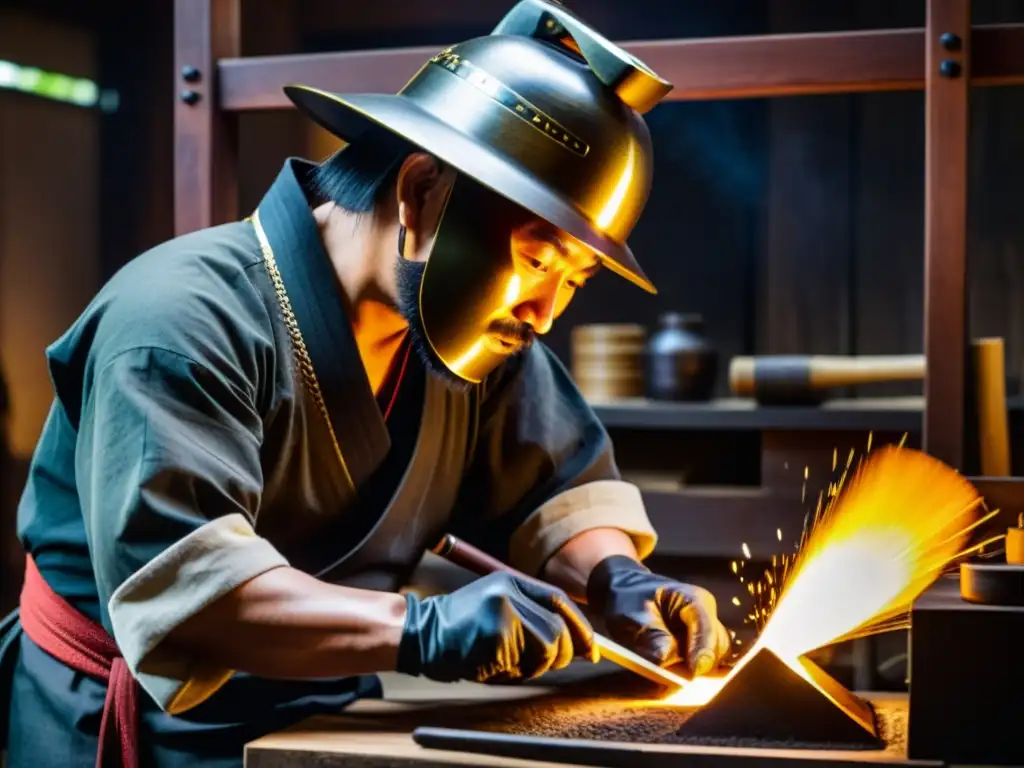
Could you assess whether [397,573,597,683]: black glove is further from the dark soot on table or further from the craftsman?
the dark soot on table

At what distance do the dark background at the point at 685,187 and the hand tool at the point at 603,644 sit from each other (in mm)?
1834

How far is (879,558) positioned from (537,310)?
2.35ft

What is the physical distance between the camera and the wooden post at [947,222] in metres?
2.32

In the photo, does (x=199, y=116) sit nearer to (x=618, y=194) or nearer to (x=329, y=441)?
(x=329, y=441)

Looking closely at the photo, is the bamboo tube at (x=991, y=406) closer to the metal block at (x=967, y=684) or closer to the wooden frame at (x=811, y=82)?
the wooden frame at (x=811, y=82)

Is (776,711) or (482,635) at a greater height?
(482,635)

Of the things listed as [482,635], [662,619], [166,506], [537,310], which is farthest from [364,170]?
[662,619]

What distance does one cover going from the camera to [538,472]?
253 centimetres

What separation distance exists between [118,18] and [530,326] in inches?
136

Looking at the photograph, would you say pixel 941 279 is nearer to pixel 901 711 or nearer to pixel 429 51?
pixel 901 711

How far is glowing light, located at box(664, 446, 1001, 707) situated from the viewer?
2.08 metres

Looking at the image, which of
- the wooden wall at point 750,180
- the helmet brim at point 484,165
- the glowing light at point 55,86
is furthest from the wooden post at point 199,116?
the glowing light at point 55,86

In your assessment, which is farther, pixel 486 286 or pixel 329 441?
pixel 329 441

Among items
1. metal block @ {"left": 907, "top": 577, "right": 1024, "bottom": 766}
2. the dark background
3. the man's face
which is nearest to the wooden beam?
the man's face
